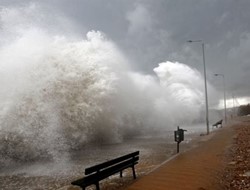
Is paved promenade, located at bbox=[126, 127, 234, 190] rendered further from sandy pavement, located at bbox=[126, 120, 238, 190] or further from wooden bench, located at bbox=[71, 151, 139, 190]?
wooden bench, located at bbox=[71, 151, 139, 190]

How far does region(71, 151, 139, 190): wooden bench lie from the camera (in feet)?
27.3

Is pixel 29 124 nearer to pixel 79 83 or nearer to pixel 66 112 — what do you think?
pixel 66 112

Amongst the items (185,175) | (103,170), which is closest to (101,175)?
(103,170)

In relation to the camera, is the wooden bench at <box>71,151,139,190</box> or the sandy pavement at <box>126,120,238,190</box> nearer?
the wooden bench at <box>71,151,139,190</box>

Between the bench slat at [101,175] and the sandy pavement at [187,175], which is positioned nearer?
the bench slat at [101,175]

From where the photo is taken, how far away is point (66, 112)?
84.2 ft

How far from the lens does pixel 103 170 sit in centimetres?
924

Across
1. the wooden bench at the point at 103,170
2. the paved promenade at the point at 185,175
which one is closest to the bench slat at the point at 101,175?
the wooden bench at the point at 103,170

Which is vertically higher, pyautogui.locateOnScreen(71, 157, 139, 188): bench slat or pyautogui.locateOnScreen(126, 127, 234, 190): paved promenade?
pyautogui.locateOnScreen(71, 157, 139, 188): bench slat

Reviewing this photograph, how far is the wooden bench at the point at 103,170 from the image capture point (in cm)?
833

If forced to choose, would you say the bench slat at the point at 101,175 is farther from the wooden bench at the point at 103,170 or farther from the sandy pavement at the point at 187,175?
the sandy pavement at the point at 187,175

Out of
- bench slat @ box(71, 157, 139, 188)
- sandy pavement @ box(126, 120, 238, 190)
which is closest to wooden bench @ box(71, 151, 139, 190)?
bench slat @ box(71, 157, 139, 188)

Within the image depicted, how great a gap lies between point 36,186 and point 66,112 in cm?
1476

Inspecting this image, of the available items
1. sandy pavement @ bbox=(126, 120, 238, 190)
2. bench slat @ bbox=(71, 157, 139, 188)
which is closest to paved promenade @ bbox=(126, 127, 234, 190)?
sandy pavement @ bbox=(126, 120, 238, 190)
